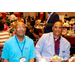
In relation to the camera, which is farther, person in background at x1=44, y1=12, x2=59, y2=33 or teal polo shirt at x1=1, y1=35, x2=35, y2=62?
person in background at x1=44, y1=12, x2=59, y2=33

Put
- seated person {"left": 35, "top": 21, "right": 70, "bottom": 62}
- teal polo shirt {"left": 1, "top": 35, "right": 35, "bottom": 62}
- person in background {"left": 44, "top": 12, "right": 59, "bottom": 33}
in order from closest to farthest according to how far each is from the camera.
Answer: teal polo shirt {"left": 1, "top": 35, "right": 35, "bottom": 62}, seated person {"left": 35, "top": 21, "right": 70, "bottom": 62}, person in background {"left": 44, "top": 12, "right": 59, "bottom": 33}

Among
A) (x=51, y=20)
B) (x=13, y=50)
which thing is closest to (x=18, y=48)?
(x=13, y=50)

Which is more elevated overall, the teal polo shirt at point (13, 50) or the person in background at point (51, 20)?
the person in background at point (51, 20)

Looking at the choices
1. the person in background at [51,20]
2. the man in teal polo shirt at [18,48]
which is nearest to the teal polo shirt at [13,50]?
the man in teal polo shirt at [18,48]

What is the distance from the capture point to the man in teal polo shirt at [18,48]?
A: 1822 mm

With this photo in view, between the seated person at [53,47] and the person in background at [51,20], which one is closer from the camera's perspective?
Result: the seated person at [53,47]

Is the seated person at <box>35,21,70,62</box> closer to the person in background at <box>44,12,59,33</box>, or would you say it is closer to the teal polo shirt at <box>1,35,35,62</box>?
the teal polo shirt at <box>1,35,35,62</box>

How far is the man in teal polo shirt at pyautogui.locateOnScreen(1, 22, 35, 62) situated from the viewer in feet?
5.98

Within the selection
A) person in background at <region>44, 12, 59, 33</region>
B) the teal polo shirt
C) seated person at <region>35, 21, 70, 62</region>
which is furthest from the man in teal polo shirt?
person in background at <region>44, 12, 59, 33</region>

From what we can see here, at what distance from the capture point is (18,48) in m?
1.84

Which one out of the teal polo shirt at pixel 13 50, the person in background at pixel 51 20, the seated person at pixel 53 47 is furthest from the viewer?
the person in background at pixel 51 20

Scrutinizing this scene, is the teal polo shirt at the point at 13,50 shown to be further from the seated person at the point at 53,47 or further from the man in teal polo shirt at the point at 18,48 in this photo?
the seated person at the point at 53,47
